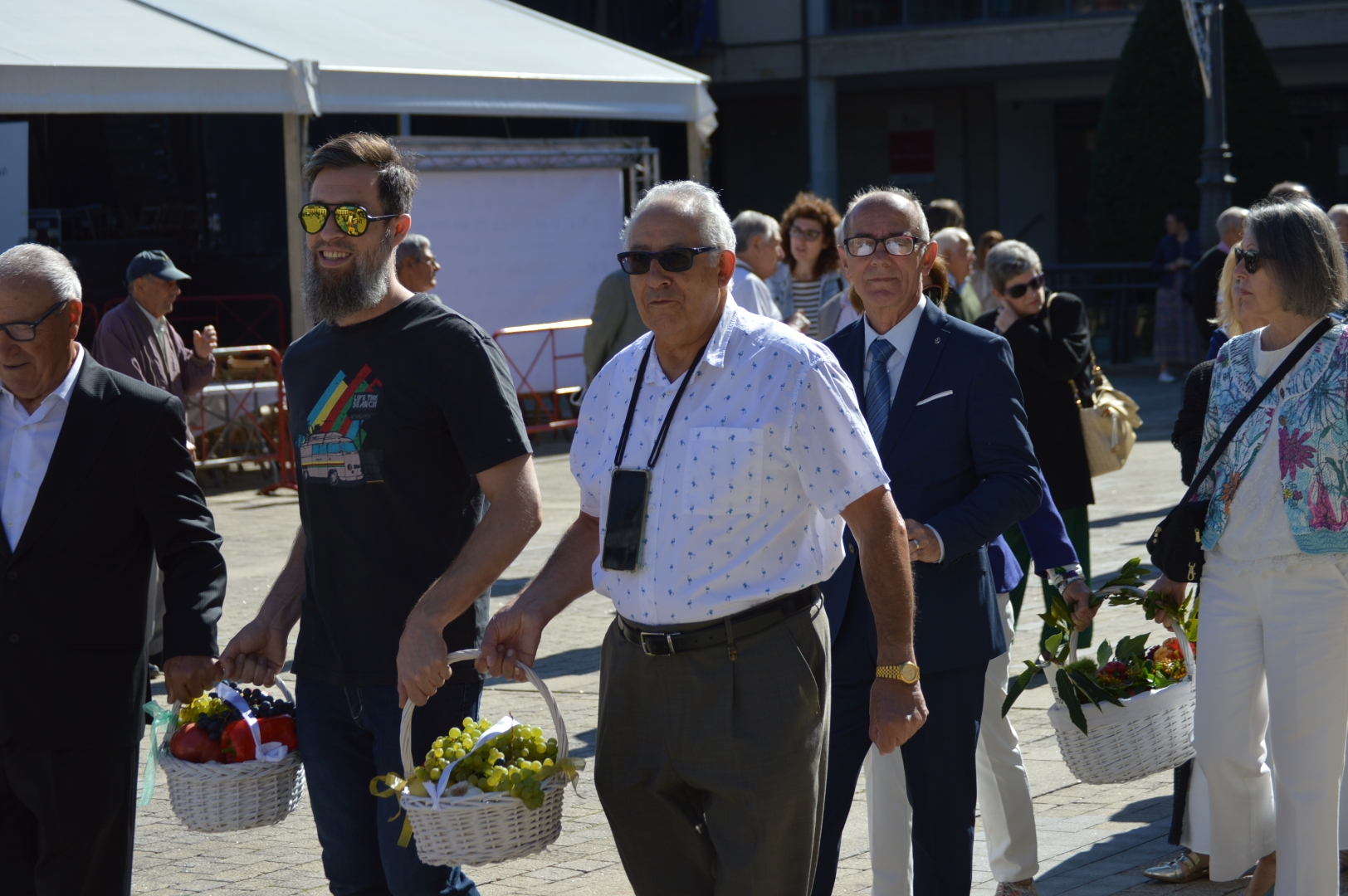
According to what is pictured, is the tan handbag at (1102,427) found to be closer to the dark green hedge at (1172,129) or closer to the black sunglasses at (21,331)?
the black sunglasses at (21,331)

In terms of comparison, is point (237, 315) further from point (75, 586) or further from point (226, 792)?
point (226, 792)

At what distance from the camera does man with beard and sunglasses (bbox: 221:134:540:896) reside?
370 centimetres

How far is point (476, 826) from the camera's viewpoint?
3320mm

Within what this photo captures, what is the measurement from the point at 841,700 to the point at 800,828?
0.79m

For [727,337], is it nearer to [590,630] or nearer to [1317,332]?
[1317,332]

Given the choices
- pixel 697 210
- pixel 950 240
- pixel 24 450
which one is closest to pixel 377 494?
pixel 24 450

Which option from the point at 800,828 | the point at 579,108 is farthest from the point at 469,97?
the point at 800,828

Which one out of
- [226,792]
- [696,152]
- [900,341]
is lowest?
[226,792]

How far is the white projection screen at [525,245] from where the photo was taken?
52.4 feet

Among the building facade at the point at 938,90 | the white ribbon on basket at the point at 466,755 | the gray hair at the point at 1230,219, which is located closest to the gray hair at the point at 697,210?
the white ribbon on basket at the point at 466,755

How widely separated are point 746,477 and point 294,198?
11.8 m

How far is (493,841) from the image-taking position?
3.33 meters

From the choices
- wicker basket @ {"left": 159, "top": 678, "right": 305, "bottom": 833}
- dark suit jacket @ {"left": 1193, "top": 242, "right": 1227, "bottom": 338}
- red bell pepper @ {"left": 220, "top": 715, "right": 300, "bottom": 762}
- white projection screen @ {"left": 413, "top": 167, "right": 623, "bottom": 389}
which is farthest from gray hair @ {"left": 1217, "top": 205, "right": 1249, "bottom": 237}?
white projection screen @ {"left": 413, "top": 167, "right": 623, "bottom": 389}

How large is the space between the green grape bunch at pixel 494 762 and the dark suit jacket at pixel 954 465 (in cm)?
96
